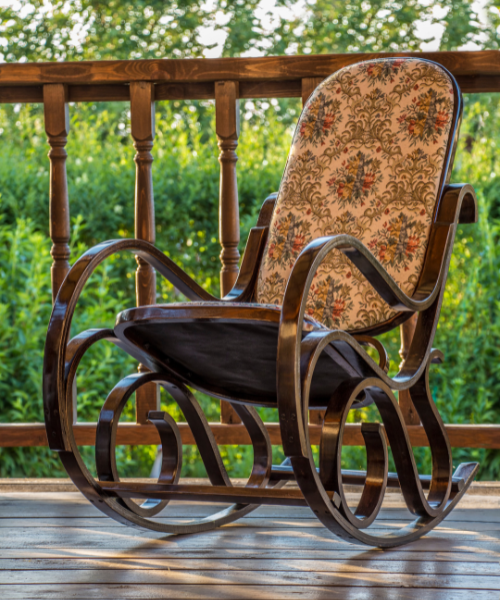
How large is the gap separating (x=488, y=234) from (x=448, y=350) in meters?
0.49

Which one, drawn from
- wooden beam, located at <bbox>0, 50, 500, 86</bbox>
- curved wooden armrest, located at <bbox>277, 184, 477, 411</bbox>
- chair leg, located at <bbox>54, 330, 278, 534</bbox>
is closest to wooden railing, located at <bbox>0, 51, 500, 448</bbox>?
wooden beam, located at <bbox>0, 50, 500, 86</bbox>

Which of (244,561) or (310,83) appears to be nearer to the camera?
(244,561)

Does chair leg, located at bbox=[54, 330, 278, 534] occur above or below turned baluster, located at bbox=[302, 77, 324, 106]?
below

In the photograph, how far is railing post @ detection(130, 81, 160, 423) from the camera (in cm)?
190

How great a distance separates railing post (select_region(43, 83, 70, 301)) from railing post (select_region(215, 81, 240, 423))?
42 cm

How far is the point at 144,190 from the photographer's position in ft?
6.25

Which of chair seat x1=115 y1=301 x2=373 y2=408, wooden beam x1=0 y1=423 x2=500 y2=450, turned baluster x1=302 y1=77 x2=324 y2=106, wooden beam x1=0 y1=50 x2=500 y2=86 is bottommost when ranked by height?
wooden beam x1=0 y1=423 x2=500 y2=450

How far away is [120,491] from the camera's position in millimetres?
1315

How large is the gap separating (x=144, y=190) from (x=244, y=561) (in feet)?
3.32

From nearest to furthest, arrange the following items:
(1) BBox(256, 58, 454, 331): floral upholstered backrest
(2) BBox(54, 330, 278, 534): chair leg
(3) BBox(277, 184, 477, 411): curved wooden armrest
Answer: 1. (3) BBox(277, 184, 477, 411): curved wooden armrest
2. (2) BBox(54, 330, 278, 534): chair leg
3. (1) BBox(256, 58, 454, 331): floral upholstered backrest

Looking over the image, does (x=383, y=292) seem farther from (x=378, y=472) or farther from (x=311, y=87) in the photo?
(x=311, y=87)

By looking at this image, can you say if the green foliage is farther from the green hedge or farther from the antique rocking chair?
the antique rocking chair

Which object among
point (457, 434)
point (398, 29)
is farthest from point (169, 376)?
point (398, 29)

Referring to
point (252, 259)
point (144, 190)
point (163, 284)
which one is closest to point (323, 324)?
point (252, 259)
